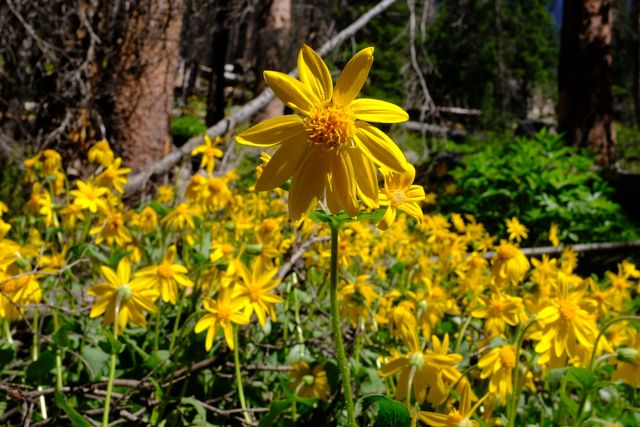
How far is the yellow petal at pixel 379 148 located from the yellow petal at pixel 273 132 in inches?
3.3

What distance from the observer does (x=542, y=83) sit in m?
26.3

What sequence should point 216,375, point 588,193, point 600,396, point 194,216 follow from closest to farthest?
point 216,375 < point 600,396 < point 194,216 < point 588,193

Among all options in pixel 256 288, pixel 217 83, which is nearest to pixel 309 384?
pixel 256 288

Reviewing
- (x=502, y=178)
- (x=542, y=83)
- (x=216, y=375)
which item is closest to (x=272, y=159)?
(x=216, y=375)

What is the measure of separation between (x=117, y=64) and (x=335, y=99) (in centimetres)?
338

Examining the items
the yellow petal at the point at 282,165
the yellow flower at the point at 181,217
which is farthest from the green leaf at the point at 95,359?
the yellow petal at the point at 282,165

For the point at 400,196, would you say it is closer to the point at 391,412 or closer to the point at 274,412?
the point at 391,412

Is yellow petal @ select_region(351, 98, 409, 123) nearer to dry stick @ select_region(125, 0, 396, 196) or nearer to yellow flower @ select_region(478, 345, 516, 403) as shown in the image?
yellow flower @ select_region(478, 345, 516, 403)

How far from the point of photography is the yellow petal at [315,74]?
2.40 ft

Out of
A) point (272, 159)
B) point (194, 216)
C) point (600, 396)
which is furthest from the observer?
point (194, 216)

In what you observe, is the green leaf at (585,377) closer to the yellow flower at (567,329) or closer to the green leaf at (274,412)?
the yellow flower at (567,329)

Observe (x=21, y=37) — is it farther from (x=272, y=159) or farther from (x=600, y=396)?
(x=600, y=396)

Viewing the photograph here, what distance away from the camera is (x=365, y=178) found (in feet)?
2.40

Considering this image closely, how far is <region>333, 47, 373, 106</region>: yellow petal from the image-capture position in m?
0.71
